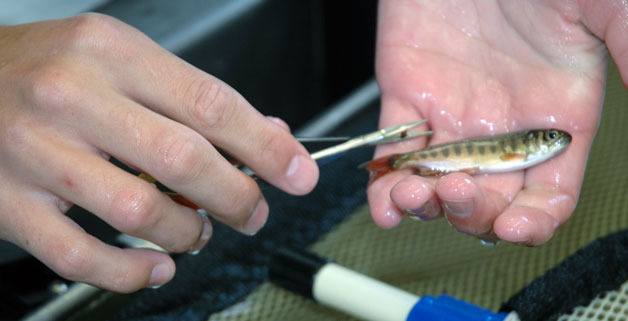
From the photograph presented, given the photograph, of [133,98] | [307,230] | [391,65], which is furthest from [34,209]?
[391,65]

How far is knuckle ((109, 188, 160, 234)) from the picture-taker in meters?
1.18

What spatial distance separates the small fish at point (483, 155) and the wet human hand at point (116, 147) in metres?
0.20

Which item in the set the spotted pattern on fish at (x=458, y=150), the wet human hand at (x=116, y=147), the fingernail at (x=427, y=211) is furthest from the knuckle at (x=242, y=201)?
the spotted pattern on fish at (x=458, y=150)

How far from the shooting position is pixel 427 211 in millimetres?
1303

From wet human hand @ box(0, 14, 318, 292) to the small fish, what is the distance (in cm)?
20

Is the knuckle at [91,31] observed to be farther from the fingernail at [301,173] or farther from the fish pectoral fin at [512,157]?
the fish pectoral fin at [512,157]

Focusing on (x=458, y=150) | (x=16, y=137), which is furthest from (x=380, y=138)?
(x=16, y=137)

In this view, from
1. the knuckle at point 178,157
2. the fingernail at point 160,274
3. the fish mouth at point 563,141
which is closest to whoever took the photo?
the knuckle at point 178,157

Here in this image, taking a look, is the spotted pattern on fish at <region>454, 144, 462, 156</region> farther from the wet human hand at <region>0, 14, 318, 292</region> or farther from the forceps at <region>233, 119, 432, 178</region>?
the wet human hand at <region>0, 14, 318, 292</region>

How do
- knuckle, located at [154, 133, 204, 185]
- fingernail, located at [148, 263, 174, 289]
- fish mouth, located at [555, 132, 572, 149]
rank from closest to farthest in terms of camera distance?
1. knuckle, located at [154, 133, 204, 185]
2. fingernail, located at [148, 263, 174, 289]
3. fish mouth, located at [555, 132, 572, 149]

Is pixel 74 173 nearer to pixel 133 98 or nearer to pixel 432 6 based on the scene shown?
pixel 133 98

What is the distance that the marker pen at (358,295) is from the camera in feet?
4.06

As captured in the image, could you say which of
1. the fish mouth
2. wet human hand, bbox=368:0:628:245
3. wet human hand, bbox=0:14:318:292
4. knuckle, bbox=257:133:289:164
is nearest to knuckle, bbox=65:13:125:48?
wet human hand, bbox=0:14:318:292

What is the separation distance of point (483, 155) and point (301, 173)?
0.98 ft
